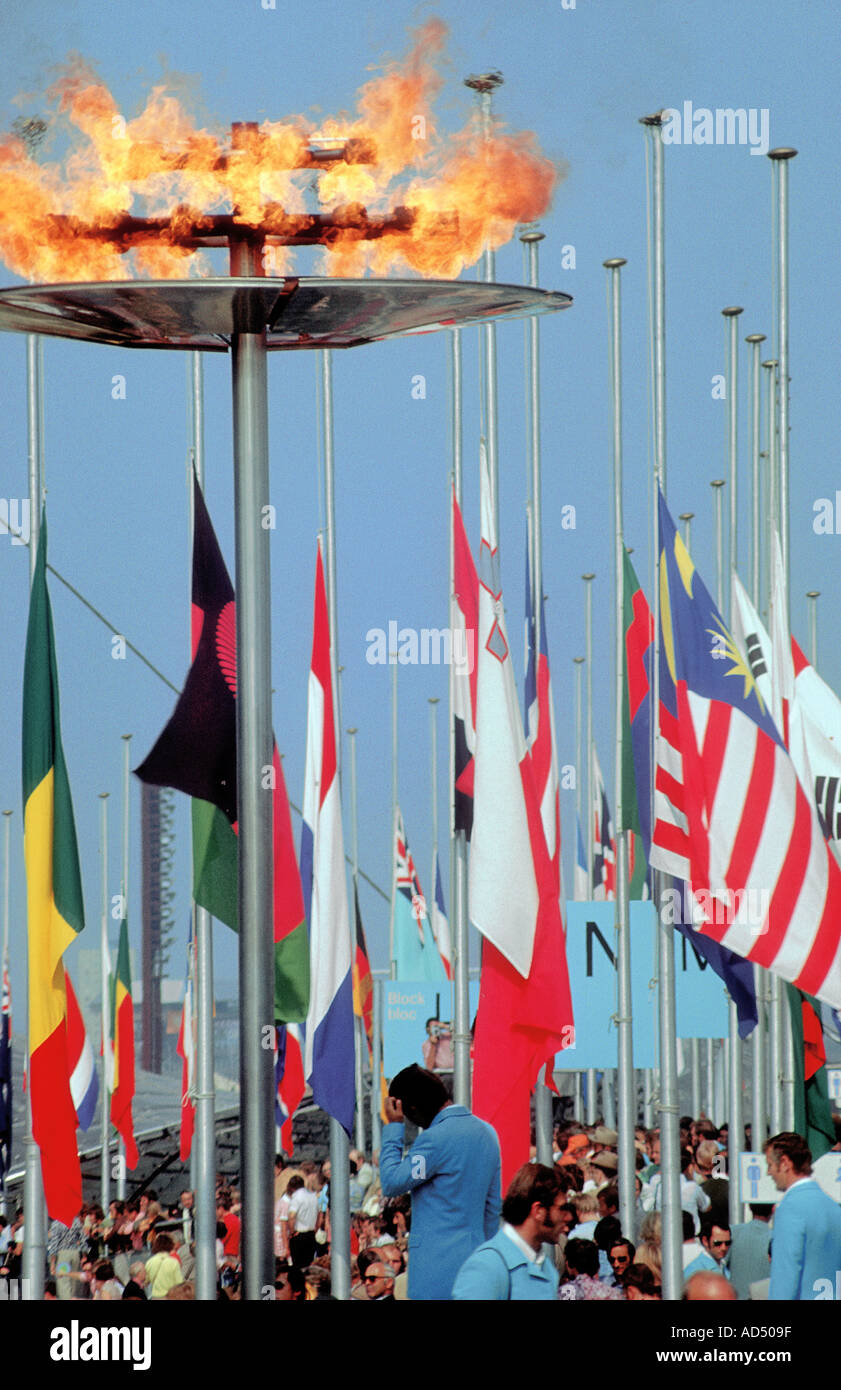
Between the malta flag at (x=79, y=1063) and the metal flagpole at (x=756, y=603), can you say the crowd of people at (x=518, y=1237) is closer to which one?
the metal flagpole at (x=756, y=603)

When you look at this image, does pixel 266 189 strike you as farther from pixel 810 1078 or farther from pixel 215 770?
pixel 810 1078

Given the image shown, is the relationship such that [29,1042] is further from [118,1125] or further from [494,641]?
[118,1125]

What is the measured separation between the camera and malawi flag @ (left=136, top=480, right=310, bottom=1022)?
1048 centimetres

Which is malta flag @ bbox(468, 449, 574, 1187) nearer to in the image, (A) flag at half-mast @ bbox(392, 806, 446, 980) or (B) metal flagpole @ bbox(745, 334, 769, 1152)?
(B) metal flagpole @ bbox(745, 334, 769, 1152)

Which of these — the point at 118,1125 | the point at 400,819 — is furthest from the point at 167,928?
the point at 118,1125

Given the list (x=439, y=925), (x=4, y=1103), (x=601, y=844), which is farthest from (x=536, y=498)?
(x=439, y=925)

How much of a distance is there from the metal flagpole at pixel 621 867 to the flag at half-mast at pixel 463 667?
125 cm

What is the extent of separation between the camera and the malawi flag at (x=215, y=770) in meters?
10.5

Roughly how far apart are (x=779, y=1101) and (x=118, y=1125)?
8322mm

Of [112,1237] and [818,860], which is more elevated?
[818,860]

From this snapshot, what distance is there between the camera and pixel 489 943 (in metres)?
12.0

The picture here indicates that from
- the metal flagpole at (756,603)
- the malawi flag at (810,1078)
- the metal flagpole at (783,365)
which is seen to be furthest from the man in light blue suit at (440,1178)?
the metal flagpole at (756,603)

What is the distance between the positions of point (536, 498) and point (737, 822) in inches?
218

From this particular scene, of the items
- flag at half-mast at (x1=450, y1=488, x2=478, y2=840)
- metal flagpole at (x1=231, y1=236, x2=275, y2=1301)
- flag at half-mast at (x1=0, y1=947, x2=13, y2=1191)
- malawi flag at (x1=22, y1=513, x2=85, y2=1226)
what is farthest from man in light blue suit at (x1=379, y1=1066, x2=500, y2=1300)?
flag at half-mast at (x1=0, y1=947, x2=13, y2=1191)
